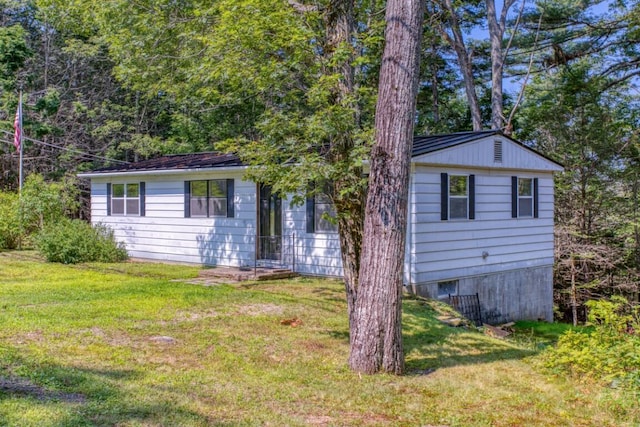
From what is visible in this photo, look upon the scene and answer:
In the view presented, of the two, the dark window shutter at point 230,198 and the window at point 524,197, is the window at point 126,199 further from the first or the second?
the window at point 524,197

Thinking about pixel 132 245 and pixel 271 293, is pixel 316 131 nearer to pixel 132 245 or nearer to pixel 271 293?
pixel 271 293

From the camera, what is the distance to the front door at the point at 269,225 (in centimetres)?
1323

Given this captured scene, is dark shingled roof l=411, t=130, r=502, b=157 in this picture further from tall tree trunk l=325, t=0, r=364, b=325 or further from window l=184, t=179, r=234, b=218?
window l=184, t=179, r=234, b=218

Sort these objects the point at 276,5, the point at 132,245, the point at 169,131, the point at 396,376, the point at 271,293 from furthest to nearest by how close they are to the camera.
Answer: the point at 169,131 → the point at 132,245 → the point at 271,293 → the point at 276,5 → the point at 396,376

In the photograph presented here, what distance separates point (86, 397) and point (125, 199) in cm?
1299

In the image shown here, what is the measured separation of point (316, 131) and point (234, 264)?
8.05 m

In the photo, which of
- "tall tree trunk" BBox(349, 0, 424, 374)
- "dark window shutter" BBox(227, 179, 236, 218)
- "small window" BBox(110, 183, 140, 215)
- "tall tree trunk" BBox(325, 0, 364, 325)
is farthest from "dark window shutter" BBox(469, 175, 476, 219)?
"small window" BBox(110, 183, 140, 215)

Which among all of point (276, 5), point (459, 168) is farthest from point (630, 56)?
point (276, 5)

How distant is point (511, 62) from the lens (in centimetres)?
2242

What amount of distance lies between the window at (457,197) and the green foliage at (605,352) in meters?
5.42

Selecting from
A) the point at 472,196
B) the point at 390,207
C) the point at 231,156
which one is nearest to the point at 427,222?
the point at 472,196

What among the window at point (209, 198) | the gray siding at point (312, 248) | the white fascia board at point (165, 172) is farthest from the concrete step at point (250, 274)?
the white fascia board at point (165, 172)

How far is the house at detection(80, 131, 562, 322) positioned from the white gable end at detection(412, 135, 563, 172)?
22 millimetres

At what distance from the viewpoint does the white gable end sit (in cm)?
1117
